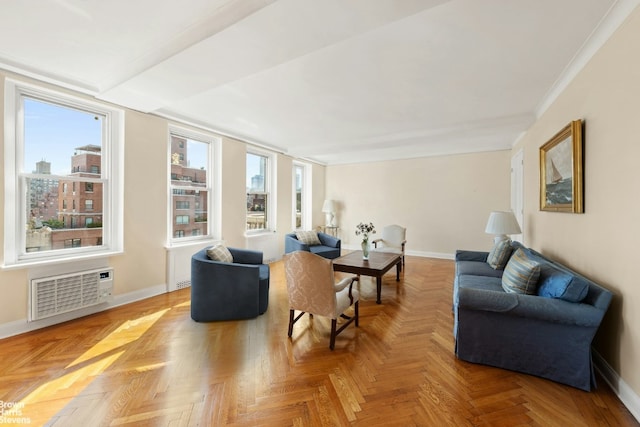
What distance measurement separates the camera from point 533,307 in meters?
2.02

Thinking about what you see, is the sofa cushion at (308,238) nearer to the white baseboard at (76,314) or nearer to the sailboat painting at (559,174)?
the white baseboard at (76,314)

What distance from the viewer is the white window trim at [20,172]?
2.63 m

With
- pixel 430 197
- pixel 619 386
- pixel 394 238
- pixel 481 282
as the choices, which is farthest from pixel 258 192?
pixel 619 386

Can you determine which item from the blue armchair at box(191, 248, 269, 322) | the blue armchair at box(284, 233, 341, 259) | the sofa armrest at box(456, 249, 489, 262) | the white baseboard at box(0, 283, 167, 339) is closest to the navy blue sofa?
the sofa armrest at box(456, 249, 489, 262)

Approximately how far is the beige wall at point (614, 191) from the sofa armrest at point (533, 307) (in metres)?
0.21

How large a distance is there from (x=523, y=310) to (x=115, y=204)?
15.1ft

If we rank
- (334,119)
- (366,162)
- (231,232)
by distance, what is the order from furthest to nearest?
(366,162) < (231,232) < (334,119)

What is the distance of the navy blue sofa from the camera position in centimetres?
190

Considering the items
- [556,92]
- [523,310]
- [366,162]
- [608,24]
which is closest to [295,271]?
[523,310]

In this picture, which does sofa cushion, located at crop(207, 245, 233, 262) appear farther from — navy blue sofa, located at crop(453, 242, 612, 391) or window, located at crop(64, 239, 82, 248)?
navy blue sofa, located at crop(453, 242, 612, 391)

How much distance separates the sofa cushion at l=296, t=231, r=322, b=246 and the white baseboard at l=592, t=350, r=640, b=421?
4.29 metres

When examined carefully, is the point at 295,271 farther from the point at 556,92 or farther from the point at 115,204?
the point at 556,92

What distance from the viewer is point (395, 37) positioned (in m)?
2.13

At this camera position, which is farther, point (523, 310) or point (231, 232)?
point (231, 232)
